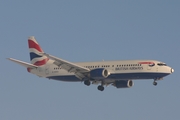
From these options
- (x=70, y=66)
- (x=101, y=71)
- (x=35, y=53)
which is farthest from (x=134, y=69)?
(x=35, y=53)

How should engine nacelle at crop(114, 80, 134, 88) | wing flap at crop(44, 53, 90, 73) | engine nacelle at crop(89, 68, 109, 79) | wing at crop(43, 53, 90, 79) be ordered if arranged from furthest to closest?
engine nacelle at crop(114, 80, 134, 88) < wing at crop(43, 53, 90, 79) < wing flap at crop(44, 53, 90, 73) < engine nacelle at crop(89, 68, 109, 79)

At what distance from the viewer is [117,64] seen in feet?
357

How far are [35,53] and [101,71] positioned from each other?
1877cm

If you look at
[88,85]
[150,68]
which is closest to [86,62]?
[88,85]

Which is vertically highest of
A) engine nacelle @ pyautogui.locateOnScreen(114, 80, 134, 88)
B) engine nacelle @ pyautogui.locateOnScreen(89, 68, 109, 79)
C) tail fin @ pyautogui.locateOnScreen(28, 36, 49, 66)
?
tail fin @ pyautogui.locateOnScreen(28, 36, 49, 66)

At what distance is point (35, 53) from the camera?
12119cm

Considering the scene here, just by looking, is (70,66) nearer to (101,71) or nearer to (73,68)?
(73,68)

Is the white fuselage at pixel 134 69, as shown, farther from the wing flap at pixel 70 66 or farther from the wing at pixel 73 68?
the wing flap at pixel 70 66

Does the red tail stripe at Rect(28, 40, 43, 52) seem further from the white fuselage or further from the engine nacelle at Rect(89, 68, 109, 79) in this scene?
the engine nacelle at Rect(89, 68, 109, 79)

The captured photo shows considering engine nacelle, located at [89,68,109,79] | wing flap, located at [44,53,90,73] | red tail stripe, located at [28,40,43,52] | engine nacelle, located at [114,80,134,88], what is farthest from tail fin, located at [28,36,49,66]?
engine nacelle, located at [114,80,134,88]

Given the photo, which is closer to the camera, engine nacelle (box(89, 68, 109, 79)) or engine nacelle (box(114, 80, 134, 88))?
engine nacelle (box(89, 68, 109, 79))

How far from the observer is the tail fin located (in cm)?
11869

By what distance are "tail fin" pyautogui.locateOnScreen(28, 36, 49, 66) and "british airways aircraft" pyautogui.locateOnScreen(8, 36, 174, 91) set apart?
0.20m

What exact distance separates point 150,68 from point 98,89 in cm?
1202
